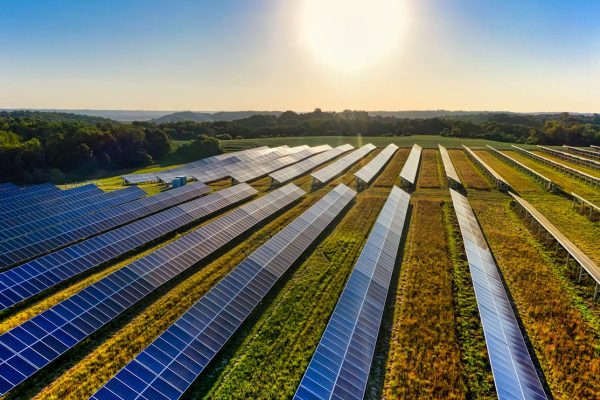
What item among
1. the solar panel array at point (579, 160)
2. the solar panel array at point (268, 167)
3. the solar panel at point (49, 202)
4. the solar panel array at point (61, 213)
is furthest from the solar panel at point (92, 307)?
the solar panel array at point (579, 160)

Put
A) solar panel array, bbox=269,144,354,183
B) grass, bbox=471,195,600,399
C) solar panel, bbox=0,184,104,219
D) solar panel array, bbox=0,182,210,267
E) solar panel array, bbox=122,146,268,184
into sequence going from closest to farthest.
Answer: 1. grass, bbox=471,195,600,399
2. solar panel array, bbox=0,182,210,267
3. solar panel, bbox=0,184,104,219
4. solar panel array, bbox=122,146,268,184
5. solar panel array, bbox=269,144,354,183

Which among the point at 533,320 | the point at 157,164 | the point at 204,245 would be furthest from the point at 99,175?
the point at 533,320

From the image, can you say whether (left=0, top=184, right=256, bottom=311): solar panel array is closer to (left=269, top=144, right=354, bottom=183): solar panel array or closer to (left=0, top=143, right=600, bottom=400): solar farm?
(left=0, top=143, right=600, bottom=400): solar farm

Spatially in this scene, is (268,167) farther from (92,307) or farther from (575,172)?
(92,307)

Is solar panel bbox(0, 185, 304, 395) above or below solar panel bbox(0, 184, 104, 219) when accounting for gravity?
below

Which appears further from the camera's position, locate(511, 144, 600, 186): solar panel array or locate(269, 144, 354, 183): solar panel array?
locate(269, 144, 354, 183): solar panel array

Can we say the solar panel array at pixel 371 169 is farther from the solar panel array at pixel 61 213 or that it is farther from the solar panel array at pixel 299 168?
the solar panel array at pixel 61 213

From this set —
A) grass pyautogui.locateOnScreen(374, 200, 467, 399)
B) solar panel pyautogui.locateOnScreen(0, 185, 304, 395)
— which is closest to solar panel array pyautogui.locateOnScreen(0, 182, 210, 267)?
solar panel pyautogui.locateOnScreen(0, 185, 304, 395)
